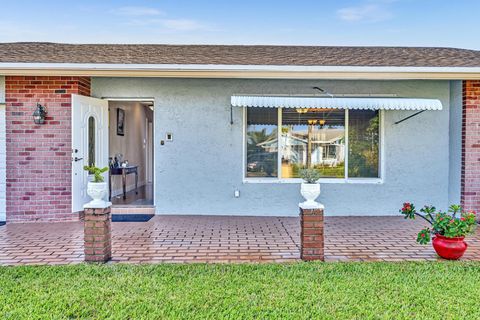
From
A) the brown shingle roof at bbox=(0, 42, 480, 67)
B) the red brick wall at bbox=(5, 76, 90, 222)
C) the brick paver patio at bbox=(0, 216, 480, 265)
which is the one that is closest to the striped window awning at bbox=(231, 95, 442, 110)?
the brown shingle roof at bbox=(0, 42, 480, 67)

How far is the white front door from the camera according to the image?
955cm

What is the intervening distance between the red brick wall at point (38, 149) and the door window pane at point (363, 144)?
26.7ft

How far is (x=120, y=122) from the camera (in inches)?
551

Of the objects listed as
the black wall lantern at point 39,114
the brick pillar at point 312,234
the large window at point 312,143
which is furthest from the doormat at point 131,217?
the brick pillar at point 312,234

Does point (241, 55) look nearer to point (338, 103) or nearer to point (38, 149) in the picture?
point (338, 103)

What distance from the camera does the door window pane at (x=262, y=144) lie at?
10.6 m

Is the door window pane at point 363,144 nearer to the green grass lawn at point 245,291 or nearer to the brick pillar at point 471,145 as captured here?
the brick pillar at point 471,145

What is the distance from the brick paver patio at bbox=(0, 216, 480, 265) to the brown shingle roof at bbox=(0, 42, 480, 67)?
433 centimetres

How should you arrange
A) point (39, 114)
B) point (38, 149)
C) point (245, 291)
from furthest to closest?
point (38, 149), point (39, 114), point (245, 291)

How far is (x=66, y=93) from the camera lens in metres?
9.59

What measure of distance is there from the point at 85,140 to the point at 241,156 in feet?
14.9

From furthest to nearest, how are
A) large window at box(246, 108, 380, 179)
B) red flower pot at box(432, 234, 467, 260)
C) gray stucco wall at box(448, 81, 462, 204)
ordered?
large window at box(246, 108, 380, 179), gray stucco wall at box(448, 81, 462, 204), red flower pot at box(432, 234, 467, 260)

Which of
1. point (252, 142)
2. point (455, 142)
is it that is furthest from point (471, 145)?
point (252, 142)

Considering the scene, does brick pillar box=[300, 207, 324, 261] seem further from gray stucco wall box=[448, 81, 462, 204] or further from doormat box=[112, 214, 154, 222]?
gray stucco wall box=[448, 81, 462, 204]
